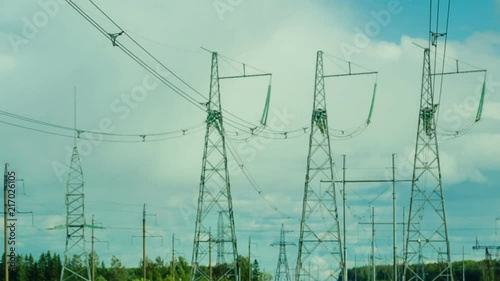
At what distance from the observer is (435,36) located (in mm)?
77062

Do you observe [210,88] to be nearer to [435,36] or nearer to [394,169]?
[435,36]

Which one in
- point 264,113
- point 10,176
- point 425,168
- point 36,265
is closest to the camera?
point 10,176

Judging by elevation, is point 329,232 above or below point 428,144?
below

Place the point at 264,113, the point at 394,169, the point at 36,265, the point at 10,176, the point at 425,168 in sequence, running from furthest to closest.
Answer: the point at 36,265
the point at 394,169
the point at 425,168
the point at 264,113
the point at 10,176

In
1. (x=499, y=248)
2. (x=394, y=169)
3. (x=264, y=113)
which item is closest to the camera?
(x=264, y=113)

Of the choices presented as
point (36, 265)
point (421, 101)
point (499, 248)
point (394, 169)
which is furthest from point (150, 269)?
point (421, 101)

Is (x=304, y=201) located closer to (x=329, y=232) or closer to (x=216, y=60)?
(x=329, y=232)

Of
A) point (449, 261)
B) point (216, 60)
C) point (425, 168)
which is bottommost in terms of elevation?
point (449, 261)

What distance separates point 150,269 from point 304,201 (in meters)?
115

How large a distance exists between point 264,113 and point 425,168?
44.5ft

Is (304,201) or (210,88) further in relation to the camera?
(304,201)

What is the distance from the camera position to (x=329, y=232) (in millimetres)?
70625

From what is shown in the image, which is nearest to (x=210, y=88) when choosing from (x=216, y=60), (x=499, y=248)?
(x=216, y=60)

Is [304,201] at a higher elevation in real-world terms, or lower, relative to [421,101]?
lower
